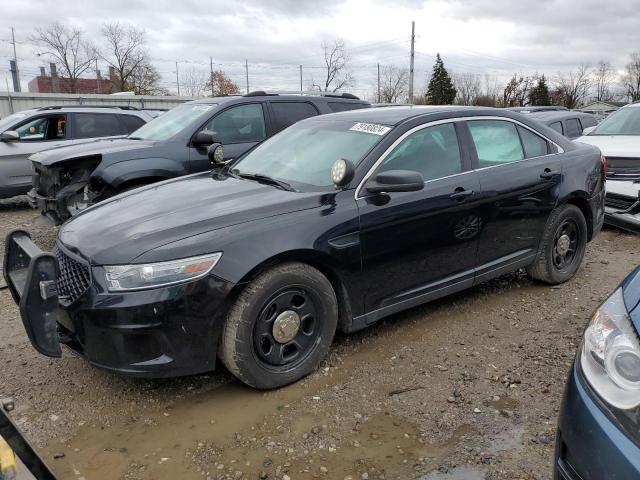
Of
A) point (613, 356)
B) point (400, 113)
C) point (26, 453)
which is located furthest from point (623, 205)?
point (26, 453)

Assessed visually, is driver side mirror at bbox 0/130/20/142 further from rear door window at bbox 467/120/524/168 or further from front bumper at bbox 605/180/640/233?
front bumper at bbox 605/180/640/233

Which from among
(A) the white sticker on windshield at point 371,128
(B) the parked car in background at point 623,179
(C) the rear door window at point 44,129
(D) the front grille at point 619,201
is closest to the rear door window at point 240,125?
(A) the white sticker on windshield at point 371,128

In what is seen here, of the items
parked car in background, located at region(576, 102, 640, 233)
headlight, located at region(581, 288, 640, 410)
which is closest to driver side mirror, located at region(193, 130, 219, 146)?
headlight, located at region(581, 288, 640, 410)

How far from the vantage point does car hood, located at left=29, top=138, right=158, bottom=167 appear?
601cm

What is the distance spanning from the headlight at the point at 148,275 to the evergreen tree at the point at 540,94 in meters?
63.3

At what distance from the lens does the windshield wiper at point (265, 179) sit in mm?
3566

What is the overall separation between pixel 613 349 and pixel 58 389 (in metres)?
3.07

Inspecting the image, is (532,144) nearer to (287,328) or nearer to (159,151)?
(287,328)

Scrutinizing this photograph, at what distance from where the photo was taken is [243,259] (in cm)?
293

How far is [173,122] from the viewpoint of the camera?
22.1 feet

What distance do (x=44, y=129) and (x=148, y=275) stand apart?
770 centimetres

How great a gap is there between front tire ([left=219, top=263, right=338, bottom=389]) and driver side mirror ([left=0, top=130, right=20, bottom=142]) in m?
7.38

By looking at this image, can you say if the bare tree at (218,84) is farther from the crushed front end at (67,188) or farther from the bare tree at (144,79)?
the crushed front end at (67,188)

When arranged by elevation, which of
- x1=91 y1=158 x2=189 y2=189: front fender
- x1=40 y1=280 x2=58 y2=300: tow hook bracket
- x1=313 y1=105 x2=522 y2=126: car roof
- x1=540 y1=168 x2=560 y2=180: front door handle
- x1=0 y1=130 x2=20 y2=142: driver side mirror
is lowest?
x1=40 y1=280 x2=58 y2=300: tow hook bracket
